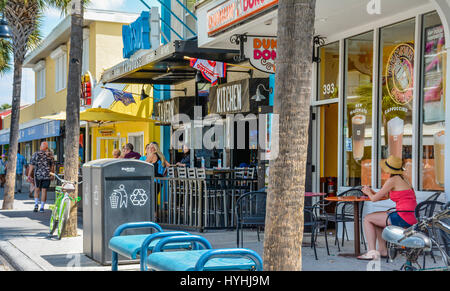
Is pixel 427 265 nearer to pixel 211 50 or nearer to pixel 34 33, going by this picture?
pixel 211 50

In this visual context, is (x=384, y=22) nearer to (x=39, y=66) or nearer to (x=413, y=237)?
(x=413, y=237)

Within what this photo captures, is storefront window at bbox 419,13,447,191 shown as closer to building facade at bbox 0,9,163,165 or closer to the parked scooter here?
the parked scooter

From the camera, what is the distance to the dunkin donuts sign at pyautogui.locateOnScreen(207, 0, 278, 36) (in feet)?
31.2

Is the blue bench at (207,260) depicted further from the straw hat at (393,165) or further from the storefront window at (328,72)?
the storefront window at (328,72)

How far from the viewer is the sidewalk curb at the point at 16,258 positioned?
8123mm

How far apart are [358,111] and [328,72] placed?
3.85 feet

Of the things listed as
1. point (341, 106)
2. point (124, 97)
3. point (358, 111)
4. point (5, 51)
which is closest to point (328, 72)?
point (341, 106)

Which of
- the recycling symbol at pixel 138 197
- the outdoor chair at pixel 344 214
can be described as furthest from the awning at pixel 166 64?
the recycling symbol at pixel 138 197

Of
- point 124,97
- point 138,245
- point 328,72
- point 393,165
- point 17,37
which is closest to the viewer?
point 138,245

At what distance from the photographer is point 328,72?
1141 centimetres

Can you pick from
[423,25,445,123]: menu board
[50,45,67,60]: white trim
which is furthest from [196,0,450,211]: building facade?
[50,45,67,60]: white trim

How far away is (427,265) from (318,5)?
3.91 metres

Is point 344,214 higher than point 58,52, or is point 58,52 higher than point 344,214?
point 58,52
